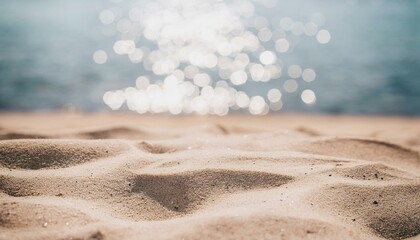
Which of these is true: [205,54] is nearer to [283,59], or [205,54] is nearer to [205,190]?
[283,59]

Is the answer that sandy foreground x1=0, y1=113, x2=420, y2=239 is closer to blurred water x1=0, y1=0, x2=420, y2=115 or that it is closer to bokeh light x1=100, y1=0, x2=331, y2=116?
bokeh light x1=100, y1=0, x2=331, y2=116

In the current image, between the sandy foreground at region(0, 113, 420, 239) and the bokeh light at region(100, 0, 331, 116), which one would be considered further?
the bokeh light at region(100, 0, 331, 116)

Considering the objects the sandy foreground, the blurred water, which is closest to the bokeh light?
the blurred water

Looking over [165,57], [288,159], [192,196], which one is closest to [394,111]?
[165,57]

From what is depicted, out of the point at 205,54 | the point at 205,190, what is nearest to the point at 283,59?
the point at 205,54

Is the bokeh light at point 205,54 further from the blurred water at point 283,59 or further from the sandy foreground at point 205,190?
the sandy foreground at point 205,190

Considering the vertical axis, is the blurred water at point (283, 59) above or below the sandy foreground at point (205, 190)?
above

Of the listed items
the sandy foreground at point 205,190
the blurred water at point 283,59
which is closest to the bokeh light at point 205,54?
the blurred water at point 283,59
